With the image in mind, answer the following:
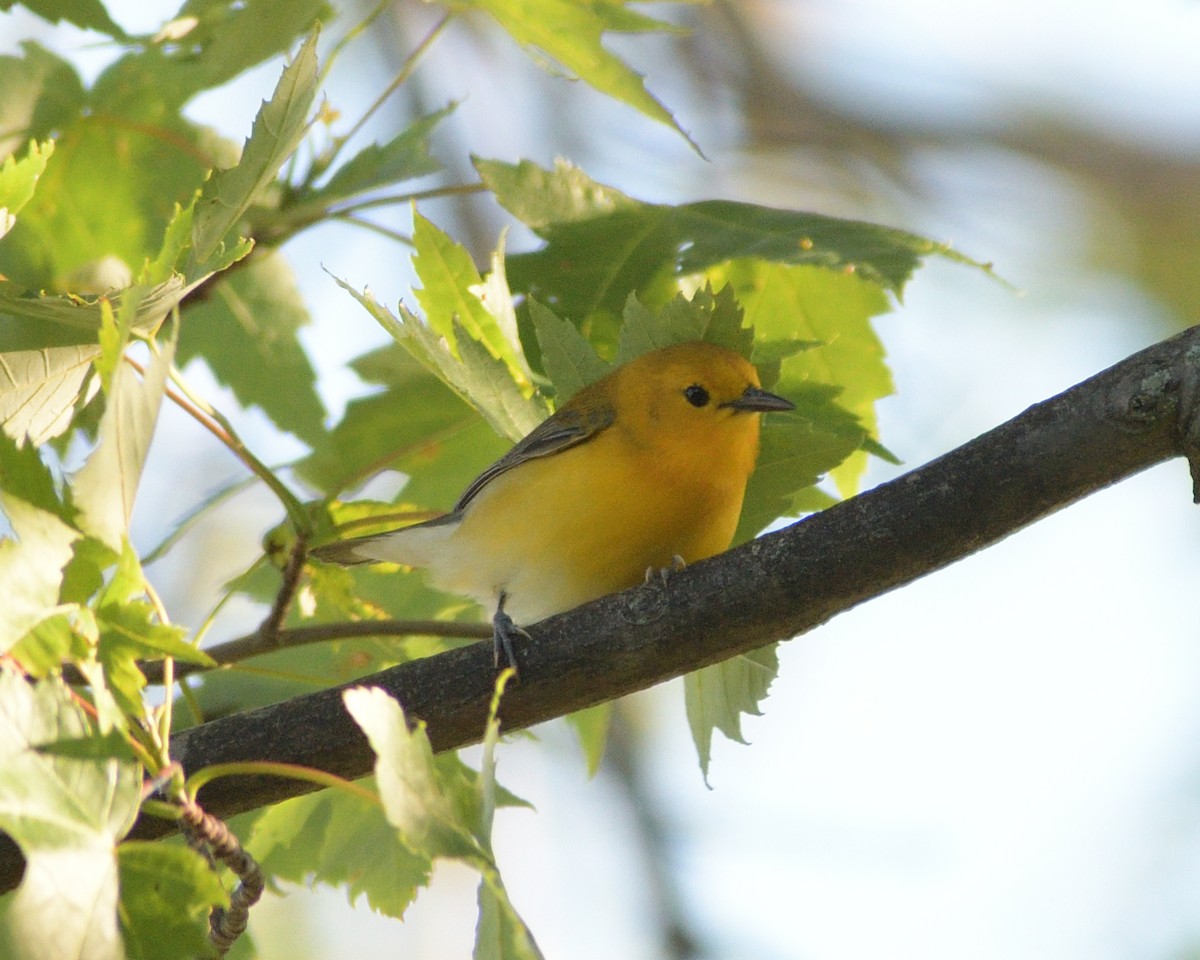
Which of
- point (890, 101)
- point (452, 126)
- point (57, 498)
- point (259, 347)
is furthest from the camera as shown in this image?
point (890, 101)

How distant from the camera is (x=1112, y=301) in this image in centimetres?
911

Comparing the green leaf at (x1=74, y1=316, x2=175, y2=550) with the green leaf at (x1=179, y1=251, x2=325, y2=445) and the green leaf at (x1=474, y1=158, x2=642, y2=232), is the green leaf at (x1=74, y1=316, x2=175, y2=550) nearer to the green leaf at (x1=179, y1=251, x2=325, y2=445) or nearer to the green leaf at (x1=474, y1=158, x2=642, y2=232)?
the green leaf at (x1=474, y1=158, x2=642, y2=232)

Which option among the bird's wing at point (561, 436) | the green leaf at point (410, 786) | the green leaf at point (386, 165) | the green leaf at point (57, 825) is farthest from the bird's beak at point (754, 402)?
the green leaf at point (57, 825)

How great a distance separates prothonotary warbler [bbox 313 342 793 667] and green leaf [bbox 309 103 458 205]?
0.79 metres

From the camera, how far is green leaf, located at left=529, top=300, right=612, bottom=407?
3.29 m

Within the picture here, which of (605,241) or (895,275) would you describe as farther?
(605,241)

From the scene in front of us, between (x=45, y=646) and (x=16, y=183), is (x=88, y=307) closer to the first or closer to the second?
(x=16, y=183)

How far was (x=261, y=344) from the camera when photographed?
4121mm

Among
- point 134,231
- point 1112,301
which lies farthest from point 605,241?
point 1112,301

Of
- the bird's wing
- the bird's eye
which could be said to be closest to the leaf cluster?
the bird's wing

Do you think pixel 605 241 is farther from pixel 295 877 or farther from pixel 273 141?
pixel 295 877

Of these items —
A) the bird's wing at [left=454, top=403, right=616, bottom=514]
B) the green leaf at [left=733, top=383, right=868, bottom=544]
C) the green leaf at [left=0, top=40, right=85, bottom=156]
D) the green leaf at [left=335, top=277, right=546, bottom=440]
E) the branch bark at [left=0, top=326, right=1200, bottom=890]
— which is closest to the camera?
the branch bark at [left=0, top=326, right=1200, bottom=890]

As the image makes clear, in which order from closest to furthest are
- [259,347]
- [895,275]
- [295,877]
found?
1. [895,275]
2. [295,877]
3. [259,347]

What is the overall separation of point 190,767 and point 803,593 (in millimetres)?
1265
